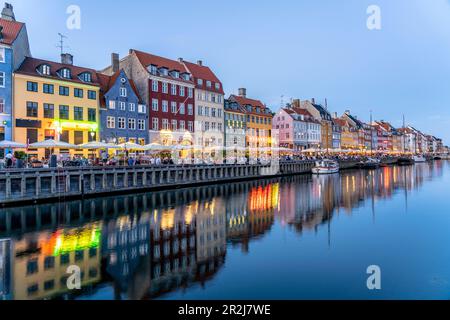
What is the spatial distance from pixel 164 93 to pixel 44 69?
1854 cm

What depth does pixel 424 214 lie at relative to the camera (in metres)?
27.8

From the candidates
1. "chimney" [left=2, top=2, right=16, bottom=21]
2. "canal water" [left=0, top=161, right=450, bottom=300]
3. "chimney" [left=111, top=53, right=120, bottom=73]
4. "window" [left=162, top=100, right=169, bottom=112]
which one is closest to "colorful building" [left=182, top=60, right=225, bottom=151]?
"window" [left=162, top=100, right=169, bottom=112]

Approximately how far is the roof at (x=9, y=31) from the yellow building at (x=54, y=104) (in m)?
3.29

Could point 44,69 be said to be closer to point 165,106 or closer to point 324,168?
point 165,106

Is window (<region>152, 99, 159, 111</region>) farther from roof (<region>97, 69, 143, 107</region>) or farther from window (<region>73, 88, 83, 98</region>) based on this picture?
window (<region>73, 88, 83, 98</region>)

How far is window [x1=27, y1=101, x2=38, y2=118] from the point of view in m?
40.9

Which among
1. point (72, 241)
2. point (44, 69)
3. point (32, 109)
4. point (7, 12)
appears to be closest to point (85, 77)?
point (44, 69)

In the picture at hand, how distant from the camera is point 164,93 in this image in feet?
188

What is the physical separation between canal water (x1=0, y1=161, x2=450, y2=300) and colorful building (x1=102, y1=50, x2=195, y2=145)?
2646cm

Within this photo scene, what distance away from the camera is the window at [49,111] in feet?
139

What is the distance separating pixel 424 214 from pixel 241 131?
165ft

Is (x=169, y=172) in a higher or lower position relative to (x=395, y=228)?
higher
